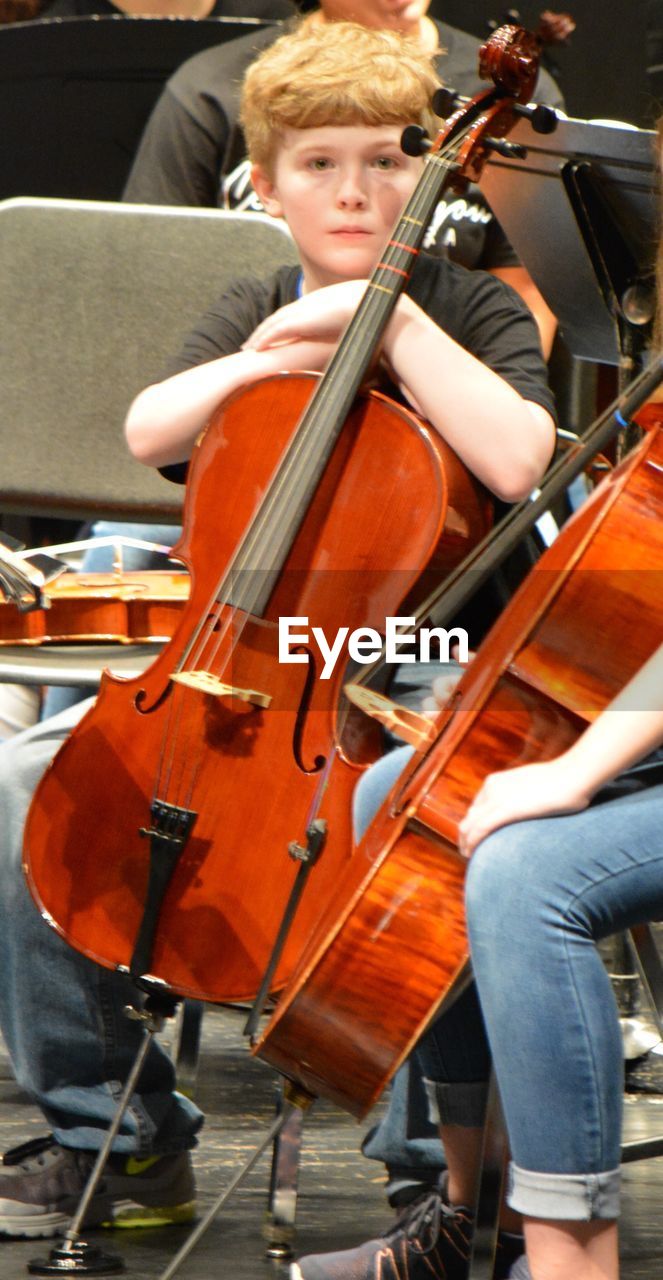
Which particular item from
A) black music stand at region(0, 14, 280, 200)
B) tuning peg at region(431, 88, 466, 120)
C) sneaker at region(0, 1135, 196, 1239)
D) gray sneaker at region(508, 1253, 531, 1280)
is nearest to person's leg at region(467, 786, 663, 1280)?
gray sneaker at region(508, 1253, 531, 1280)

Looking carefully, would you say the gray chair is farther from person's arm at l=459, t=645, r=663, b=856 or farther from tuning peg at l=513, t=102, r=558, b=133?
person's arm at l=459, t=645, r=663, b=856

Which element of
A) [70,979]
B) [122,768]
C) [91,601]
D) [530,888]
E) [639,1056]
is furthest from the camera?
[639,1056]

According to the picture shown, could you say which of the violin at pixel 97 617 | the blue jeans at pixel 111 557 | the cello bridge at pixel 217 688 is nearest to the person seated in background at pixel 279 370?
the violin at pixel 97 617

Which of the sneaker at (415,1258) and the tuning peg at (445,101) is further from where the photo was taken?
the tuning peg at (445,101)

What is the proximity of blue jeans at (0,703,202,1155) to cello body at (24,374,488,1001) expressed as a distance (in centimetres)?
12

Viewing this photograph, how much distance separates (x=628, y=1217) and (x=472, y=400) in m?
0.85

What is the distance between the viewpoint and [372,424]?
154 centimetres

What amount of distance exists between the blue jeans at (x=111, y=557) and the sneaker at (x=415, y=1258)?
0.95 metres

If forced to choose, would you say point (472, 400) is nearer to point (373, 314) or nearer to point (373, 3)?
point (373, 314)

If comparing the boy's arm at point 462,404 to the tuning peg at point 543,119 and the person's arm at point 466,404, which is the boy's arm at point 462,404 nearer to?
the person's arm at point 466,404

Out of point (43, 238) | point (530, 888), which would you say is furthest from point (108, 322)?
point (530, 888)

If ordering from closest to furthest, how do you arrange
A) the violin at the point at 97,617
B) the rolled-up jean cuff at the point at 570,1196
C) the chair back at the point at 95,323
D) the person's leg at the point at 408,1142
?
1. the rolled-up jean cuff at the point at 570,1196
2. the person's leg at the point at 408,1142
3. the violin at the point at 97,617
4. the chair back at the point at 95,323

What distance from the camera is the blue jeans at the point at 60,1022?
1657 mm

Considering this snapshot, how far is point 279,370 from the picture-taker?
1.65 metres
